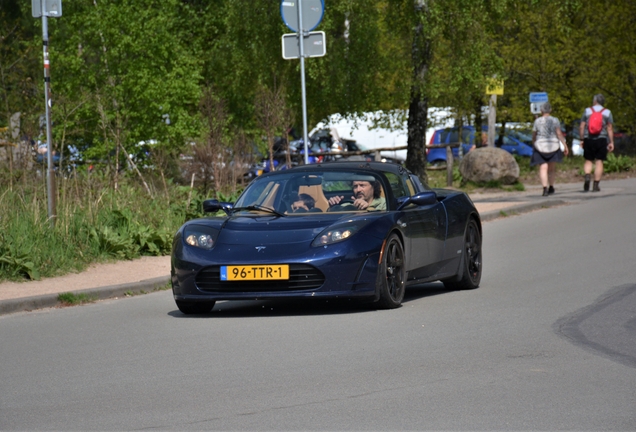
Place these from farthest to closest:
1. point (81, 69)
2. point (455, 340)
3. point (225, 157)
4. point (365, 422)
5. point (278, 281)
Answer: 1. point (81, 69)
2. point (225, 157)
3. point (278, 281)
4. point (455, 340)
5. point (365, 422)

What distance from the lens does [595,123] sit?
24234 mm

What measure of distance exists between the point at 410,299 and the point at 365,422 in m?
5.09

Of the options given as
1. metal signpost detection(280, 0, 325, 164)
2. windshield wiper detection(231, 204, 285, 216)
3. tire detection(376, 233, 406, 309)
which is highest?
metal signpost detection(280, 0, 325, 164)

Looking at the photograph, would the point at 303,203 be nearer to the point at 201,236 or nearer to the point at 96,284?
the point at 201,236

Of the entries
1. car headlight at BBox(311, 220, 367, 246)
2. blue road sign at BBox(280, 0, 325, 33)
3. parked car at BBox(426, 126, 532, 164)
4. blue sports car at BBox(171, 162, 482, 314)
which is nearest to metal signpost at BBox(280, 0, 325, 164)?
blue road sign at BBox(280, 0, 325, 33)

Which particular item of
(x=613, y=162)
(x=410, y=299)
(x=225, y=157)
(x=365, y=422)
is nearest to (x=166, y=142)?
(x=225, y=157)

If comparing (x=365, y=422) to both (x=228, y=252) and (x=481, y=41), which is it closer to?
(x=228, y=252)

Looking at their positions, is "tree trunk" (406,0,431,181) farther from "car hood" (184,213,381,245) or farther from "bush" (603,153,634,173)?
"car hood" (184,213,381,245)

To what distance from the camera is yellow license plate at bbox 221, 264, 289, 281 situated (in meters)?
9.21

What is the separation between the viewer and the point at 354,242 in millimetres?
9297

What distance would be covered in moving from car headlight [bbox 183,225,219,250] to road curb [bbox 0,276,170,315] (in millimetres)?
2009

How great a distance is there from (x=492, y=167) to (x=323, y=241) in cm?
1832

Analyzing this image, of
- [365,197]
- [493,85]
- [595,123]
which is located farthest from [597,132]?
[365,197]

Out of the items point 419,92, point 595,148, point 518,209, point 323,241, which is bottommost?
point 518,209
